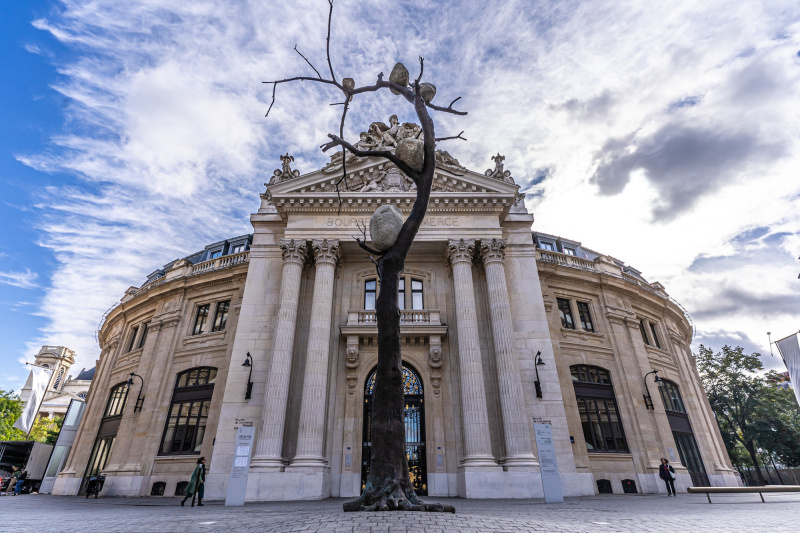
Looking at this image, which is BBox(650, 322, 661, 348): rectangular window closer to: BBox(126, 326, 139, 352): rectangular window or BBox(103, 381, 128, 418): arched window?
BBox(103, 381, 128, 418): arched window

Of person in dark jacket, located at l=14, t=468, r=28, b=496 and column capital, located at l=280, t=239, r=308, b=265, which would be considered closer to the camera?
column capital, located at l=280, t=239, r=308, b=265

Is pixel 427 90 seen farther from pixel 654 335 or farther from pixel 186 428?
pixel 654 335

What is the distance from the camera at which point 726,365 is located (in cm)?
3744

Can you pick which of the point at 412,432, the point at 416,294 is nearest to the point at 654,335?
the point at 416,294

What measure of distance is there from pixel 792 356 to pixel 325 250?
24518mm

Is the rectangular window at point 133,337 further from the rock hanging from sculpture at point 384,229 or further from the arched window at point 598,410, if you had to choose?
the arched window at point 598,410

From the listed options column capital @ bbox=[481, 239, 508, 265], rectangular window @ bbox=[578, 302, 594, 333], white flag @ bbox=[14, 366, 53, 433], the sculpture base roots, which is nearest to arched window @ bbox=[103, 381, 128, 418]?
white flag @ bbox=[14, 366, 53, 433]

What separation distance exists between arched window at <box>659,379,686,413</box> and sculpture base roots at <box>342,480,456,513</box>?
2603cm

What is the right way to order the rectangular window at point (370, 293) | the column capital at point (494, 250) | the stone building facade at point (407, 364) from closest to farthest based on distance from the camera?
1. the stone building facade at point (407, 364)
2. the column capital at point (494, 250)
3. the rectangular window at point (370, 293)

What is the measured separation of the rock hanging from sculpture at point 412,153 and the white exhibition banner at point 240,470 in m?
11.0

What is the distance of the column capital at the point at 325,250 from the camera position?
66.2ft

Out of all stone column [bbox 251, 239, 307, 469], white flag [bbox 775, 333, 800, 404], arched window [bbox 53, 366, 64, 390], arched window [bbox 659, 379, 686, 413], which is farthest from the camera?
arched window [bbox 53, 366, 64, 390]

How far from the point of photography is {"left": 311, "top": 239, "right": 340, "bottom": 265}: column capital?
66.2 feet

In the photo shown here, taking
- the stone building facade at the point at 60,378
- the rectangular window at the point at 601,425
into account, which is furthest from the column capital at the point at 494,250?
the stone building facade at the point at 60,378
